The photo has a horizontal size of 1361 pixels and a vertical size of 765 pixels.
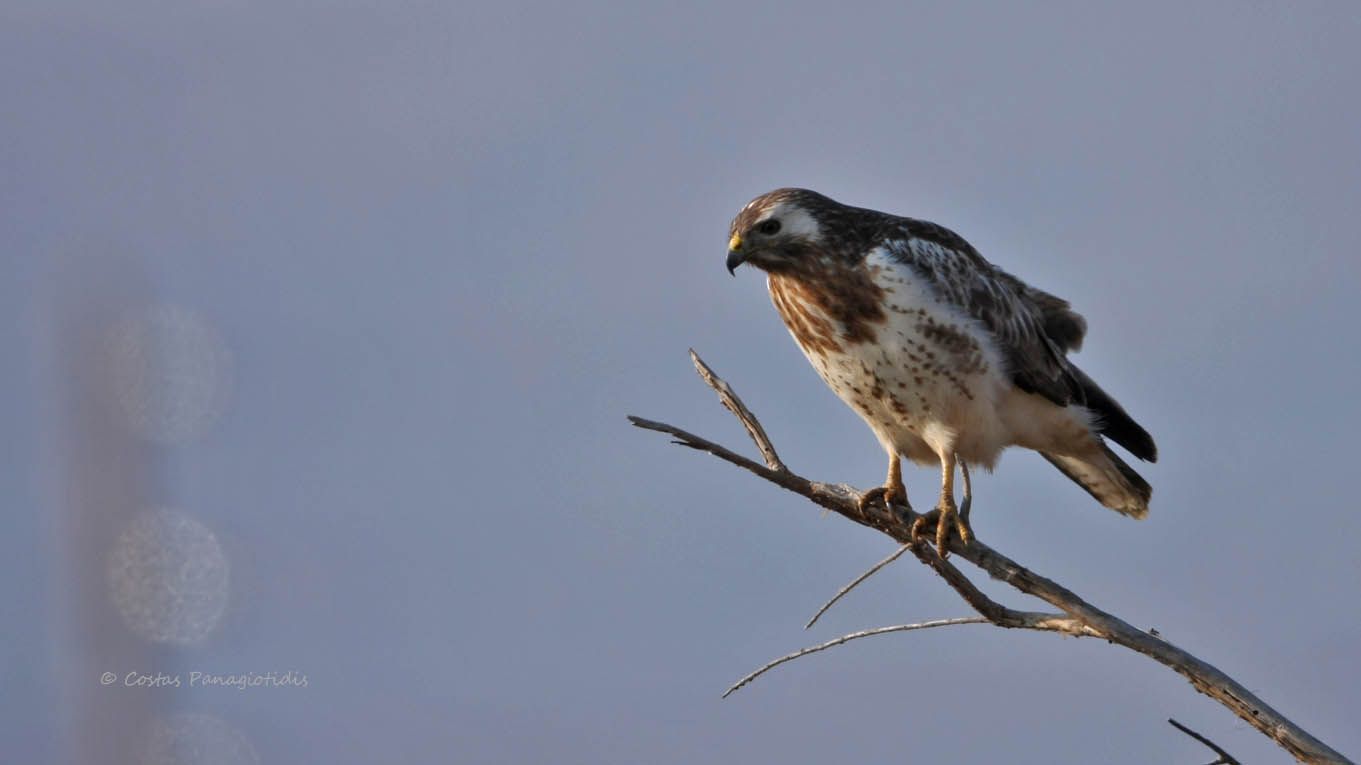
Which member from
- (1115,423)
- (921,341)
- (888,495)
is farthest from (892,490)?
(1115,423)

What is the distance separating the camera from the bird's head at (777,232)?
7.38 m

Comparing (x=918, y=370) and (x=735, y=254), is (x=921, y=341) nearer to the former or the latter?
(x=918, y=370)

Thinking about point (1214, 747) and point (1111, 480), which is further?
point (1111, 480)

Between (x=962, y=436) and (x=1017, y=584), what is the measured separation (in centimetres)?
157

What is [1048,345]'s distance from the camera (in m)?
7.91

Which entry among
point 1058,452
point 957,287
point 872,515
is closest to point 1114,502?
point 1058,452

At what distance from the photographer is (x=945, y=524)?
22.1 feet

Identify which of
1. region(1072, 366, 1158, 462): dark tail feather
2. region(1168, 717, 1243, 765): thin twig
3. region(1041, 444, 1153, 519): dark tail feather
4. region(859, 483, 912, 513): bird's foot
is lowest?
region(1168, 717, 1243, 765): thin twig

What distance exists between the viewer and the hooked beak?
7480 mm

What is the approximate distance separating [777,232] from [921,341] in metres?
0.86

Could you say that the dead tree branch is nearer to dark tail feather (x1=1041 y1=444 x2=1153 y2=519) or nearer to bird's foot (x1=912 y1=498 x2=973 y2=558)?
bird's foot (x1=912 y1=498 x2=973 y2=558)

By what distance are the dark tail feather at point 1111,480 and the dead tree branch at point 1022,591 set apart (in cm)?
173

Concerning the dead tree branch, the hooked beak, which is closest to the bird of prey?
the hooked beak

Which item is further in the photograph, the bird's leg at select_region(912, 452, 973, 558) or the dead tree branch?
the bird's leg at select_region(912, 452, 973, 558)
